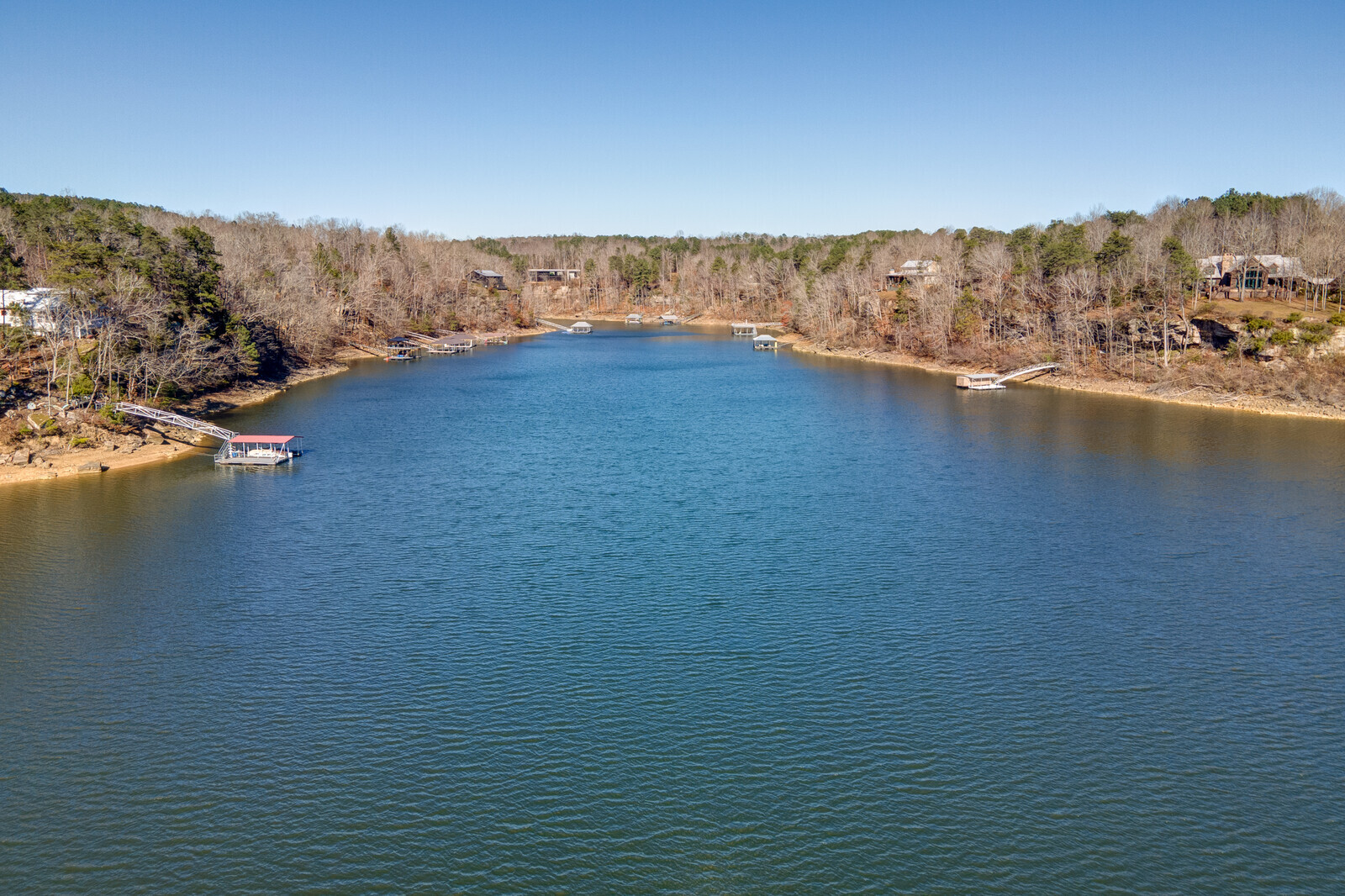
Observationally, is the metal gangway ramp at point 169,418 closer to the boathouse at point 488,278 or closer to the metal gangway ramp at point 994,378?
the metal gangway ramp at point 994,378

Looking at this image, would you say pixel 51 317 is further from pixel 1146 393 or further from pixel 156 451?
pixel 1146 393

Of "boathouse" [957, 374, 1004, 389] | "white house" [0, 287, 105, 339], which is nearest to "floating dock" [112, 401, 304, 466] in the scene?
"white house" [0, 287, 105, 339]

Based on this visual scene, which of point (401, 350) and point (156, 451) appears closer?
point (156, 451)

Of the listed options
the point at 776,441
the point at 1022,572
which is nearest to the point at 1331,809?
the point at 1022,572

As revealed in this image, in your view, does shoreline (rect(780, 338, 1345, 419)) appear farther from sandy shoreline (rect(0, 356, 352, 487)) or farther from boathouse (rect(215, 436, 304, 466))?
sandy shoreline (rect(0, 356, 352, 487))

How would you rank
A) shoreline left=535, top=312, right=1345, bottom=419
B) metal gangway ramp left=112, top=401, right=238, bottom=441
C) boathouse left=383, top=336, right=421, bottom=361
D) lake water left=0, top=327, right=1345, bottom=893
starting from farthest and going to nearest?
boathouse left=383, top=336, right=421, bottom=361 < shoreline left=535, top=312, right=1345, bottom=419 < metal gangway ramp left=112, top=401, right=238, bottom=441 < lake water left=0, top=327, right=1345, bottom=893

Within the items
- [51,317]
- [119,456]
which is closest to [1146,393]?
[119,456]

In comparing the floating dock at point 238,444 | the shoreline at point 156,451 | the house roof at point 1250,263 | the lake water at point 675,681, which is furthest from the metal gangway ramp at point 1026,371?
the shoreline at point 156,451
